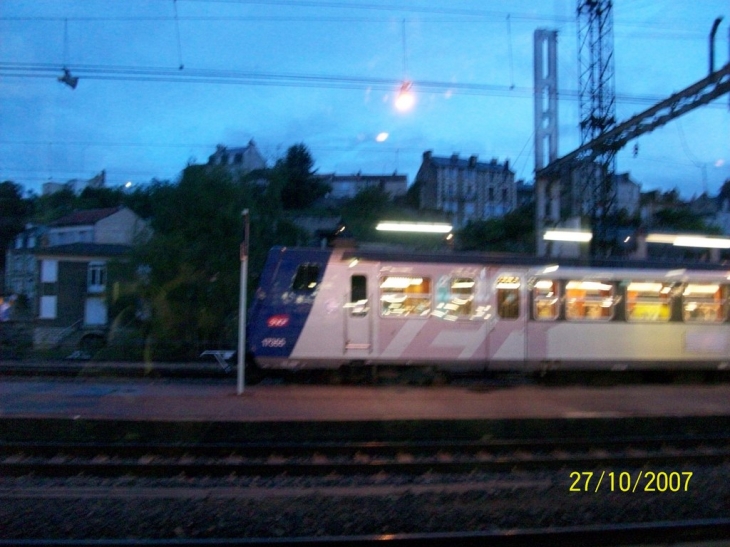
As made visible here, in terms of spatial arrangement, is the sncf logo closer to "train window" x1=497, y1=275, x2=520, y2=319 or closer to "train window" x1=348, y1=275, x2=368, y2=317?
"train window" x1=348, y1=275, x2=368, y2=317

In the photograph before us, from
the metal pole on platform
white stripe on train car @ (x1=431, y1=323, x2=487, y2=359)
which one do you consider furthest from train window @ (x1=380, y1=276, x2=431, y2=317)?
the metal pole on platform

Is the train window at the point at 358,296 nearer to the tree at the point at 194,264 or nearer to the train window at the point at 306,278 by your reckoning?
the train window at the point at 306,278

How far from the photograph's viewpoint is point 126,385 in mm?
14773

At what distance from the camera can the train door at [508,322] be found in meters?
14.8

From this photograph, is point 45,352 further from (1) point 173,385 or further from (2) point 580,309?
(2) point 580,309

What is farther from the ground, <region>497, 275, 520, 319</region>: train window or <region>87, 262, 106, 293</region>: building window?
<region>87, 262, 106, 293</region>: building window

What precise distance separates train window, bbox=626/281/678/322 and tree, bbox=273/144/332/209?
37.6 meters

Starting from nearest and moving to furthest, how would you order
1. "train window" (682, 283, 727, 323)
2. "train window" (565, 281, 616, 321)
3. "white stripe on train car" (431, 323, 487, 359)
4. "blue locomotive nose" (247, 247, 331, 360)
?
"blue locomotive nose" (247, 247, 331, 360)
"white stripe on train car" (431, 323, 487, 359)
"train window" (565, 281, 616, 321)
"train window" (682, 283, 727, 323)

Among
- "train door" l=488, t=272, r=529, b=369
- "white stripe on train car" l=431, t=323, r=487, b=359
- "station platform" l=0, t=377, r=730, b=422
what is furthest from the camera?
"train door" l=488, t=272, r=529, b=369

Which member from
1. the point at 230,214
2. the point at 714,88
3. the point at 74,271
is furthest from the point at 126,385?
the point at 74,271

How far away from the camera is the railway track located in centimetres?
873
